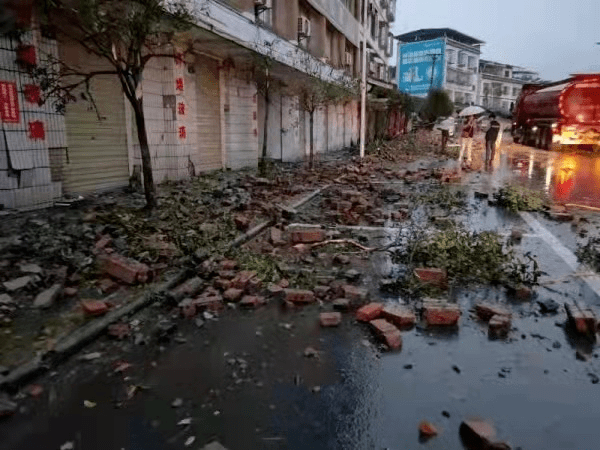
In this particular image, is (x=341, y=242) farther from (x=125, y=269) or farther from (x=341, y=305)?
(x=125, y=269)

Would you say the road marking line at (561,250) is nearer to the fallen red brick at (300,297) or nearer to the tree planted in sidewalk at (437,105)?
the fallen red brick at (300,297)

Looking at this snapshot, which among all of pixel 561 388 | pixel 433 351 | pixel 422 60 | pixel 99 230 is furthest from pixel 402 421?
pixel 422 60

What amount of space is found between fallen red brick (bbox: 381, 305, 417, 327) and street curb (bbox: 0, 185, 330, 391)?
213 cm

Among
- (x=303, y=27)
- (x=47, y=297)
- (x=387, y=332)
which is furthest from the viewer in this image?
(x=303, y=27)

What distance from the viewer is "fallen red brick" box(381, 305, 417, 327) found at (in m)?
3.82

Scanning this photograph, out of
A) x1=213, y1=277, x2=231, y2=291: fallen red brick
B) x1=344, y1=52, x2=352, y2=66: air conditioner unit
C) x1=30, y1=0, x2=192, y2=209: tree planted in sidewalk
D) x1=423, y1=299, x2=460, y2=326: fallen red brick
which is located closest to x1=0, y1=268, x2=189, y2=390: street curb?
x1=213, y1=277, x2=231, y2=291: fallen red brick

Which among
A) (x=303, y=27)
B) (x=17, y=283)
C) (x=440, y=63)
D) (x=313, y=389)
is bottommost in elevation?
(x=313, y=389)

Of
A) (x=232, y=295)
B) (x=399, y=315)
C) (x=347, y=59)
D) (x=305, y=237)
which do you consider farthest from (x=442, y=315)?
(x=347, y=59)

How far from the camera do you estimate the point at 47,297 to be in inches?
162

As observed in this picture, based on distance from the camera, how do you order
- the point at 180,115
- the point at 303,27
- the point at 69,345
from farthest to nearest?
1. the point at 303,27
2. the point at 180,115
3. the point at 69,345

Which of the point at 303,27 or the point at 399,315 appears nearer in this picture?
the point at 399,315

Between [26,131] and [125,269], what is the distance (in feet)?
13.6

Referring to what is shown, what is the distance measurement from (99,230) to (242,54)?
936cm

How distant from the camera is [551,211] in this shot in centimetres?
873
